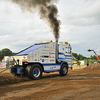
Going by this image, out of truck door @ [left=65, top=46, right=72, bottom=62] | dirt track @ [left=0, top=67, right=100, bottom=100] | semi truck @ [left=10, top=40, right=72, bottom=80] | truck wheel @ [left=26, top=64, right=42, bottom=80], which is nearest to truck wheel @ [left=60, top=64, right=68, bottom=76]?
semi truck @ [left=10, top=40, right=72, bottom=80]

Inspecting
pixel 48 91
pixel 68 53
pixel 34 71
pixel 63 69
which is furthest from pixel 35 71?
pixel 68 53

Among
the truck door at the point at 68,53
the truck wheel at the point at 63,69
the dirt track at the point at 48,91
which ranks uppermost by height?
the truck door at the point at 68,53

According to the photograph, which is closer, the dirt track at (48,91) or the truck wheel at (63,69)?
the dirt track at (48,91)

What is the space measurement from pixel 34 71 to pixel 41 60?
1.09 m

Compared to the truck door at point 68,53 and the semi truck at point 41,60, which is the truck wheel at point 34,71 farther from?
the truck door at point 68,53

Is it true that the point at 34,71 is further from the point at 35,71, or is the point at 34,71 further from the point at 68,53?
the point at 68,53

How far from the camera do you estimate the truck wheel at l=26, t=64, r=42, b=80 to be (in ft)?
32.8

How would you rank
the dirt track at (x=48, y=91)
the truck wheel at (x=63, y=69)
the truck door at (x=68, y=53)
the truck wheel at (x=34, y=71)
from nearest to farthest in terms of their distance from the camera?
the dirt track at (x=48, y=91)
the truck wheel at (x=34, y=71)
the truck wheel at (x=63, y=69)
the truck door at (x=68, y=53)

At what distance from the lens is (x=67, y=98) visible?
533cm

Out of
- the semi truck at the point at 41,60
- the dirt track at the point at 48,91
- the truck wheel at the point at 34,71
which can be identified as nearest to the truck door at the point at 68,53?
the semi truck at the point at 41,60

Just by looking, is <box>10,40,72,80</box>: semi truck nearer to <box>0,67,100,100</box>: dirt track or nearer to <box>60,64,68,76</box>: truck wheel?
<box>60,64,68,76</box>: truck wheel

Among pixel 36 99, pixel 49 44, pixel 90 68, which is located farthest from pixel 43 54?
pixel 90 68

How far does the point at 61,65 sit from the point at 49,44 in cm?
251

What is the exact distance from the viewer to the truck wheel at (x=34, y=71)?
1000 centimetres
